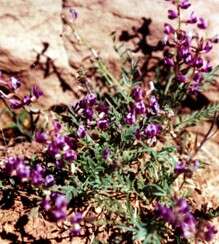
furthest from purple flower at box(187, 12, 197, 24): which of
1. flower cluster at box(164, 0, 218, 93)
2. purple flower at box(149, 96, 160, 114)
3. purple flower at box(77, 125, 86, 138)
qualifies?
purple flower at box(77, 125, 86, 138)

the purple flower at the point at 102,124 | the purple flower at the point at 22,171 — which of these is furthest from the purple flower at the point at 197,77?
the purple flower at the point at 22,171

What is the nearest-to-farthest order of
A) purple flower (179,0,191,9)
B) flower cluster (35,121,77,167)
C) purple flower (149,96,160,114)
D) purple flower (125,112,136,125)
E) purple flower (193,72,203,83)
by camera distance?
flower cluster (35,121,77,167) → purple flower (125,112,136,125) → purple flower (149,96,160,114) → purple flower (179,0,191,9) → purple flower (193,72,203,83)

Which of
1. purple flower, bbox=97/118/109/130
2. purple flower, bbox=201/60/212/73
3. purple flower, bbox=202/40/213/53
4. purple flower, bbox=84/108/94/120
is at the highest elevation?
purple flower, bbox=202/40/213/53

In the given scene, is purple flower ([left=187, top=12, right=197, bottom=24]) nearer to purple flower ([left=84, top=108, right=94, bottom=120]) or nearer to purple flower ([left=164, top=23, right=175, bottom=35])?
purple flower ([left=164, top=23, right=175, bottom=35])

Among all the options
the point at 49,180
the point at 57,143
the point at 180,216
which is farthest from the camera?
the point at 49,180

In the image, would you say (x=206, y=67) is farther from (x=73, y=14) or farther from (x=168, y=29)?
(x=73, y=14)

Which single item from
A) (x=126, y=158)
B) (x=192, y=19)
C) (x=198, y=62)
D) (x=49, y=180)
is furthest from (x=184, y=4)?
(x=49, y=180)

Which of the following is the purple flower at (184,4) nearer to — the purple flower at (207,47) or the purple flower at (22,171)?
the purple flower at (207,47)
